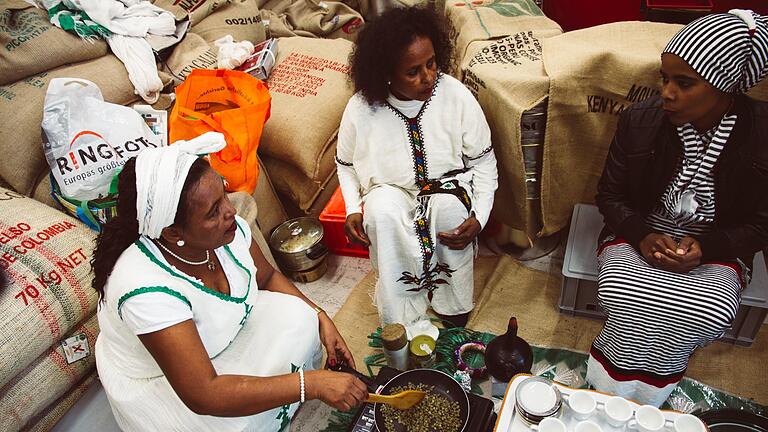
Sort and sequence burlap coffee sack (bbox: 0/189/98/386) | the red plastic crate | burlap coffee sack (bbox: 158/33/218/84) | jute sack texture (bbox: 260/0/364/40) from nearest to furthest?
burlap coffee sack (bbox: 0/189/98/386)
the red plastic crate
burlap coffee sack (bbox: 158/33/218/84)
jute sack texture (bbox: 260/0/364/40)

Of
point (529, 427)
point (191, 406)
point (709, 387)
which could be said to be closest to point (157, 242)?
point (191, 406)

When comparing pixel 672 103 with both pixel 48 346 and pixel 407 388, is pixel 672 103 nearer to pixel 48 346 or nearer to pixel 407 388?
pixel 407 388

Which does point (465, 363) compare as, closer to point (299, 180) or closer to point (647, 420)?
point (647, 420)

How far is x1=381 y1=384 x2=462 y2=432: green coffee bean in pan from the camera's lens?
1.31 m

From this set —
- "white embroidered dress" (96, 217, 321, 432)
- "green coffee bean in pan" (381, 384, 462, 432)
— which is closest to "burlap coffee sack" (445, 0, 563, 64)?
"white embroidered dress" (96, 217, 321, 432)

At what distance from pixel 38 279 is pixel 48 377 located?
306mm

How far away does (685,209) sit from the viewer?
1542mm

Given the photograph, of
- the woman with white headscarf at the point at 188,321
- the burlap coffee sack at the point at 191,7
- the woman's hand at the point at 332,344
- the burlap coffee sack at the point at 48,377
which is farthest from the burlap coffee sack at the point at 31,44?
the woman's hand at the point at 332,344

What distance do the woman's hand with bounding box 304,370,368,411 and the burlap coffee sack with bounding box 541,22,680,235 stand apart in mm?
1138

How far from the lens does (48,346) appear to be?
160 cm

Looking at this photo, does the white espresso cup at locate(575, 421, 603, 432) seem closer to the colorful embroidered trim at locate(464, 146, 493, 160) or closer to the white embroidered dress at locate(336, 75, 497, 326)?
the white embroidered dress at locate(336, 75, 497, 326)

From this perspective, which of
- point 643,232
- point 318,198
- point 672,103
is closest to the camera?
point 672,103

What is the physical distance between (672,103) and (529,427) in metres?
0.93

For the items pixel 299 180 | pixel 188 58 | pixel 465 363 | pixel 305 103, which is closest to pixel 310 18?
pixel 188 58
